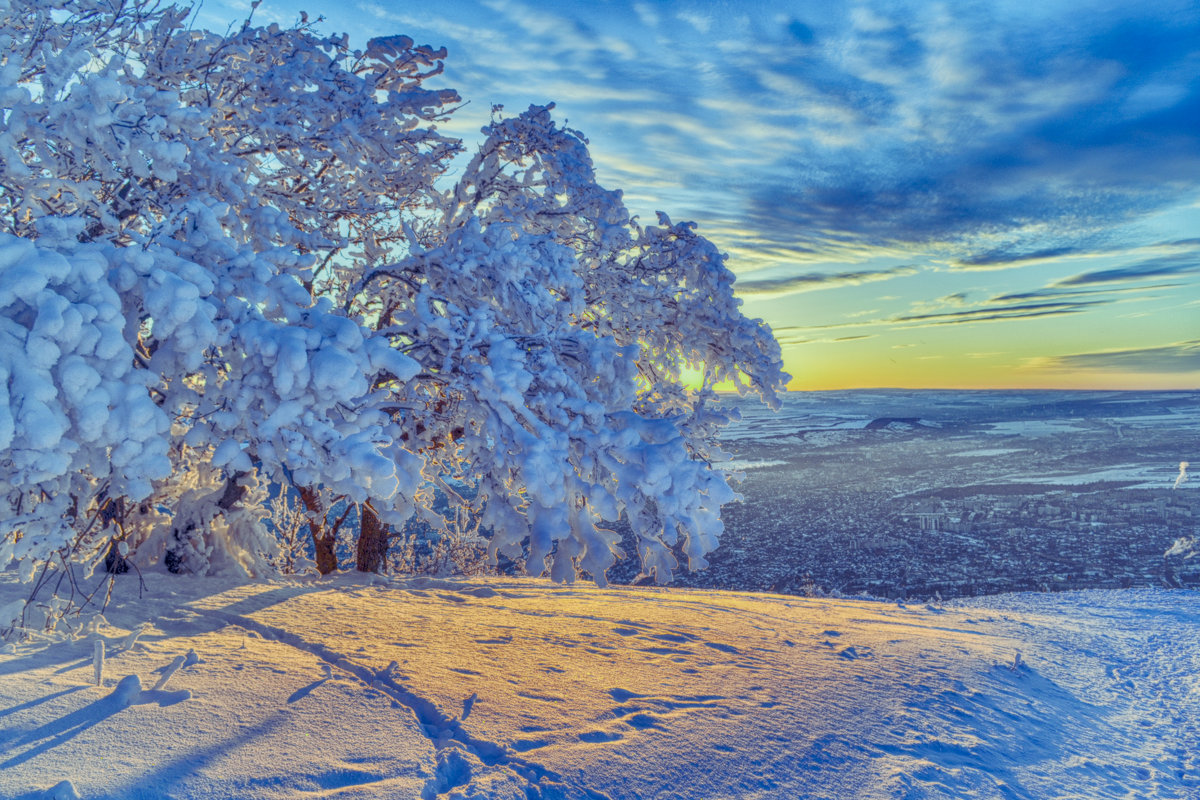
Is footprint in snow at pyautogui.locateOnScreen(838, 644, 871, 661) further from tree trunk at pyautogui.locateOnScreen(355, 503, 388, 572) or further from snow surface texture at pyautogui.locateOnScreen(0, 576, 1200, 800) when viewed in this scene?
tree trunk at pyautogui.locateOnScreen(355, 503, 388, 572)

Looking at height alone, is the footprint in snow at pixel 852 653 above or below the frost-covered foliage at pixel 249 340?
below

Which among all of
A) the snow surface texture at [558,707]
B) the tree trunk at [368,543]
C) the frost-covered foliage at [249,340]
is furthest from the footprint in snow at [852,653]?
the tree trunk at [368,543]

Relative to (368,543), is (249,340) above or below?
above

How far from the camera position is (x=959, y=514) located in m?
29.0

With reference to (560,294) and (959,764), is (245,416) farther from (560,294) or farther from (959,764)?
(959,764)

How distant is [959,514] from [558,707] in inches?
1151

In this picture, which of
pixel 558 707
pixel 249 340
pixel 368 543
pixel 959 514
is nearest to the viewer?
pixel 249 340

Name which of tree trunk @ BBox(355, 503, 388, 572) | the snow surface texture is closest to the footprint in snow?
the snow surface texture

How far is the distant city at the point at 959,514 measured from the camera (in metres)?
17.9

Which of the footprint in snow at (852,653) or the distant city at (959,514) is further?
the distant city at (959,514)

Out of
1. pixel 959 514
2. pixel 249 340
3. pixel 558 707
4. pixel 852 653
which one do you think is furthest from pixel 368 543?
pixel 959 514

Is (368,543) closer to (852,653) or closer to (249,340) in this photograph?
(852,653)

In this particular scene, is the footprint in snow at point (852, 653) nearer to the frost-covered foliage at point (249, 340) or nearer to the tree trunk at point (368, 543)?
the frost-covered foliage at point (249, 340)

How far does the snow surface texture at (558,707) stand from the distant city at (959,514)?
2.44 metres
